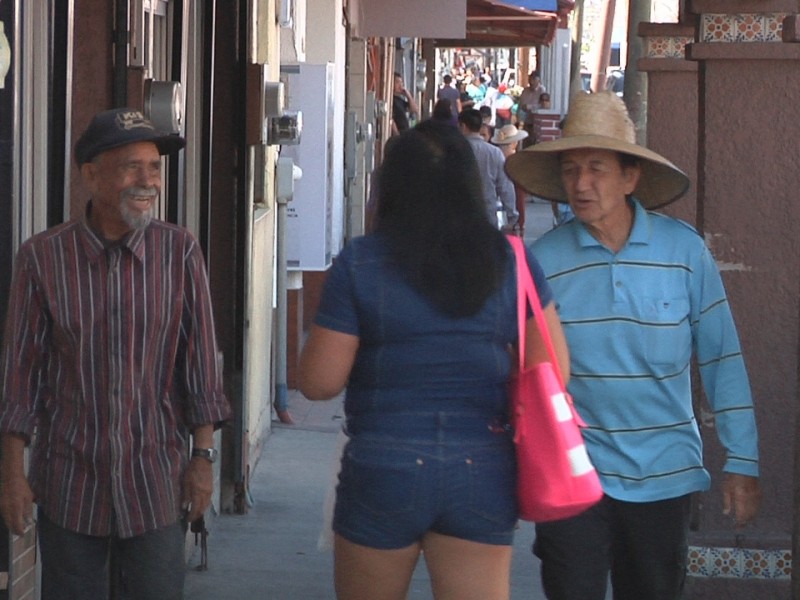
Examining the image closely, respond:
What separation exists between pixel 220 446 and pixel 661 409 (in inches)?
151

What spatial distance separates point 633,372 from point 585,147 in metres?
0.58

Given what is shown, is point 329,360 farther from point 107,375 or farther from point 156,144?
point 156,144

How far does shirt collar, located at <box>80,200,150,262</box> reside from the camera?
362 centimetres

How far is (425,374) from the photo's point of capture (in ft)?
10.7

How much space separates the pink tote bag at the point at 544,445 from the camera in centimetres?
332

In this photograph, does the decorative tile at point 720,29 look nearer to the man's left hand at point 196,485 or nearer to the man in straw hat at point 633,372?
the man in straw hat at point 633,372

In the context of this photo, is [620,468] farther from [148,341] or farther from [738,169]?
[738,169]

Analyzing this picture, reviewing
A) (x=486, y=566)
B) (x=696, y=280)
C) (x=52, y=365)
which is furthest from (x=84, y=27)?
(x=486, y=566)

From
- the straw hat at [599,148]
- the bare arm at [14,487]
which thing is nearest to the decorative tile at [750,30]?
the straw hat at [599,148]

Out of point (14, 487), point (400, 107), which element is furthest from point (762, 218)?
point (400, 107)

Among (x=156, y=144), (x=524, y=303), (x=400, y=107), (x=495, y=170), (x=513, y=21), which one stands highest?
(x=513, y=21)

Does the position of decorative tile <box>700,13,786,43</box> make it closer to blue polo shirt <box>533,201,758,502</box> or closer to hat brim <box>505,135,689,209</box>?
hat brim <box>505,135,689,209</box>

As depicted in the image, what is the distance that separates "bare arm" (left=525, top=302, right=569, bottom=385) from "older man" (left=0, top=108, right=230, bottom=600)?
0.82 metres

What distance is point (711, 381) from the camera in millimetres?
4070
